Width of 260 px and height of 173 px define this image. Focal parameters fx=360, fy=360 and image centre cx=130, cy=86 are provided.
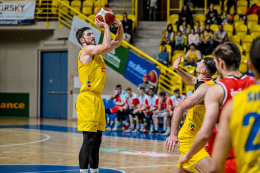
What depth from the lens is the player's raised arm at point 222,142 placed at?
1.86m

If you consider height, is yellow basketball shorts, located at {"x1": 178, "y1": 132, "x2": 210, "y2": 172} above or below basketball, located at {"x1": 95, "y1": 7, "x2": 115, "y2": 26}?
below

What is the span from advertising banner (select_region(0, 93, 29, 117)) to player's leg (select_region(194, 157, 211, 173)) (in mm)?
13939

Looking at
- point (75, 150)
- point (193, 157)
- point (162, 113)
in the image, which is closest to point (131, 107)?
point (162, 113)

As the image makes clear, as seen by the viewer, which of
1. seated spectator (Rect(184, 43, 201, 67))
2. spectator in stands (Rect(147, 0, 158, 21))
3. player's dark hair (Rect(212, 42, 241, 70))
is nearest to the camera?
player's dark hair (Rect(212, 42, 241, 70))

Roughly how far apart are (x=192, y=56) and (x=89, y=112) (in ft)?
27.0

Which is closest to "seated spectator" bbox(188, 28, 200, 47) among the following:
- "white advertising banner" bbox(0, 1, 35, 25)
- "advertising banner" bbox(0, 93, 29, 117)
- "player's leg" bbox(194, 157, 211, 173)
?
"white advertising banner" bbox(0, 1, 35, 25)

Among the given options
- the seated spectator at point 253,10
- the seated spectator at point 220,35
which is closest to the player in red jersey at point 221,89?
the seated spectator at point 220,35

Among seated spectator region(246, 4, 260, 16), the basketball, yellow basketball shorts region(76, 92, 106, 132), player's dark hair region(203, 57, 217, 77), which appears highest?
seated spectator region(246, 4, 260, 16)

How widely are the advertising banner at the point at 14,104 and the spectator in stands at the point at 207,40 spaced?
27.4ft

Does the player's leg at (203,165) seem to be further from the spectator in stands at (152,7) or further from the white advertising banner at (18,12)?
the spectator in stands at (152,7)

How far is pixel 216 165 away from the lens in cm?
190

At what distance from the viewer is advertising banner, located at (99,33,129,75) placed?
1287 cm

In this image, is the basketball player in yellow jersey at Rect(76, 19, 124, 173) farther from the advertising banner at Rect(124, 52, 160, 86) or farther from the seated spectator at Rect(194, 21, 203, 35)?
the seated spectator at Rect(194, 21, 203, 35)

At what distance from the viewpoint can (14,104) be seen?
54.3 feet
